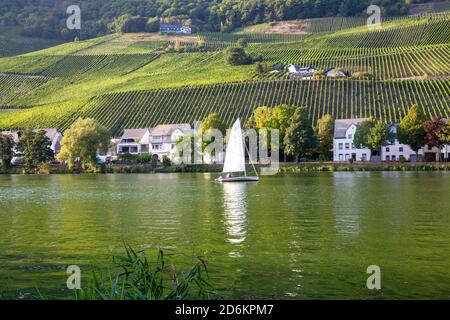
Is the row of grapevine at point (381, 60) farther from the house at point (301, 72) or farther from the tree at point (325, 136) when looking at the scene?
the tree at point (325, 136)

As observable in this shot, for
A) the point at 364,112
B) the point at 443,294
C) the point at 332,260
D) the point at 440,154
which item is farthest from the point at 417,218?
the point at 364,112

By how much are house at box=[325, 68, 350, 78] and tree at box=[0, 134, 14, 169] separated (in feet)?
240

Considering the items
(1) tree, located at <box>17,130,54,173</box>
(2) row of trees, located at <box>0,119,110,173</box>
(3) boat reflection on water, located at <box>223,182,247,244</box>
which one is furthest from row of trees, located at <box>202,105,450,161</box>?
(3) boat reflection on water, located at <box>223,182,247,244</box>

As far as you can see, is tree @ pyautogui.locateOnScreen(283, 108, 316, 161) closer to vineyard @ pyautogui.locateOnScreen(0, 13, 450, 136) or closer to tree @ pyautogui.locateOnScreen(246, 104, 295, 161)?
tree @ pyautogui.locateOnScreen(246, 104, 295, 161)

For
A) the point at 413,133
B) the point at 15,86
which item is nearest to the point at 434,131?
the point at 413,133

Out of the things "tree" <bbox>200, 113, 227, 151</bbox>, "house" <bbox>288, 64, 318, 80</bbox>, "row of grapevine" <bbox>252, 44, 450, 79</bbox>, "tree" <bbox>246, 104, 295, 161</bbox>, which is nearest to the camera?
"tree" <bbox>200, 113, 227, 151</bbox>

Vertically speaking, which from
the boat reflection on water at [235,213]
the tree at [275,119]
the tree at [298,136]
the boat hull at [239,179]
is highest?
the tree at [275,119]

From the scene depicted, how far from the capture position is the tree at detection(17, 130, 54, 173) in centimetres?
10444

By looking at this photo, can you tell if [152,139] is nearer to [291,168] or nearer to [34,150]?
[34,150]

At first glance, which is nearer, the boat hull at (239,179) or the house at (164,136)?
the boat hull at (239,179)

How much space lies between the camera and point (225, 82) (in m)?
144

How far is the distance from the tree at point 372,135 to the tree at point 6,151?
58672 millimetres

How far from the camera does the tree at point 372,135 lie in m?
Result: 100

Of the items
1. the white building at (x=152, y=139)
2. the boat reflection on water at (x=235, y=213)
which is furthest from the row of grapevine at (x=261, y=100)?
the boat reflection on water at (x=235, y=213)
